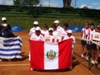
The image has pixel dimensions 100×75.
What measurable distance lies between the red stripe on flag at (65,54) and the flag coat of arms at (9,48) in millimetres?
2971

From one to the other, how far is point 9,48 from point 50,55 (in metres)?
2.93

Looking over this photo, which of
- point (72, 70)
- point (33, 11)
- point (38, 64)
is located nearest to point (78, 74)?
point (72, 70)

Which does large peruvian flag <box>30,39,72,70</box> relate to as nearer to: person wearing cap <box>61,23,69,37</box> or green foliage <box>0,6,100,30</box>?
person wearing cap <box>61,23,69,37</box>

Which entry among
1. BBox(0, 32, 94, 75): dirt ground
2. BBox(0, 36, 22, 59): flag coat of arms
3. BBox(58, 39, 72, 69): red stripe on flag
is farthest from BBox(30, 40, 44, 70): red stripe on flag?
BBox(0, 36, 22, 59): flag coat of arms

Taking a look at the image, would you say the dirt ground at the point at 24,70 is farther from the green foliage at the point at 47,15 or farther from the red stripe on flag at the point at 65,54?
the green foliage at the point at 47,15

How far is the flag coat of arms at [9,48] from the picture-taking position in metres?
13.3

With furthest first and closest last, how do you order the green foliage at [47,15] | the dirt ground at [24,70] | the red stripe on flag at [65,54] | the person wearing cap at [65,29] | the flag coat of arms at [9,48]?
the green foliage at [47,15], the flag coat of arms at [9,48], the person wearing cap at [65,29], the red stripe on flag at [65,54], the dirt ground at [24,70]

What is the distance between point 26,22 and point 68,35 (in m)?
30.7

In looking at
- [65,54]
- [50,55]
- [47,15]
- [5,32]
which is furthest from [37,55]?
[47,15]

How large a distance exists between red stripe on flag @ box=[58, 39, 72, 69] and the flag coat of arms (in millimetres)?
2971

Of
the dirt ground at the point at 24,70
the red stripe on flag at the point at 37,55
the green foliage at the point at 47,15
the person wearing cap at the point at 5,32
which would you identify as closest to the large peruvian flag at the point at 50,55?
the red stripe on flag at the point at 37,55

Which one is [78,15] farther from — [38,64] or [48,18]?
[38,64]

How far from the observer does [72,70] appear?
1162cm

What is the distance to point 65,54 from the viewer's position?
11.4 m
